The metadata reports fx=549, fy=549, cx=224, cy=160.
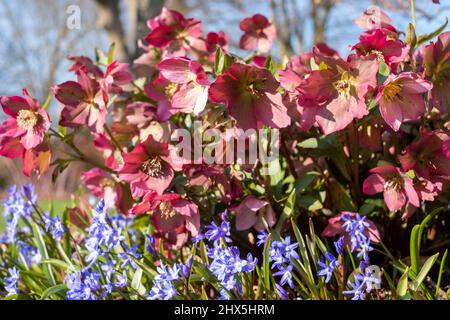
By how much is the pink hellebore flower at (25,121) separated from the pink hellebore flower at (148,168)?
169 mm

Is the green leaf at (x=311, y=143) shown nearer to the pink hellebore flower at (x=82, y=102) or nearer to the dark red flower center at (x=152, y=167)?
the dark red flower center at (x=152, y=167)

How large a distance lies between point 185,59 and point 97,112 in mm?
225

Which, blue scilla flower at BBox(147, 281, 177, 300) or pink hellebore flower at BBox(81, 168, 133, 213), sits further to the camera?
pink hellebore flower at BBox(81, 168, 133, 213)

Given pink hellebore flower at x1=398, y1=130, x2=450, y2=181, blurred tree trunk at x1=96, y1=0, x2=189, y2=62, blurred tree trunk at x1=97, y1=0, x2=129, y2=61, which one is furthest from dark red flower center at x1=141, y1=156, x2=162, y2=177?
blurred tree trunk at x1=97, y1=0, x2=129, y2=61

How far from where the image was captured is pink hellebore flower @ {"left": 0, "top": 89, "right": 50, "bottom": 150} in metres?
1.00

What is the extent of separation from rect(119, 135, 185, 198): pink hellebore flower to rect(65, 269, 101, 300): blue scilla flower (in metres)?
0.18

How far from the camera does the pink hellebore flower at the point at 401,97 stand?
85 centimetres

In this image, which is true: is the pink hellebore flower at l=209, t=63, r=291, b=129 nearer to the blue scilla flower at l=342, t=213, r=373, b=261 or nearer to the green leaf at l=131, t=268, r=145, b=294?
the blue scilla flower at l=342, t=213, r=373, b=261

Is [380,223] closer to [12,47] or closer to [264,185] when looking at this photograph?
[264,185]

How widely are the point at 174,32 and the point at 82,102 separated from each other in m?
0.31

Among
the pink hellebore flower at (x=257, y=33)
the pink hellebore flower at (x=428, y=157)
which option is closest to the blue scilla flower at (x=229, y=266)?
the pink hellebore flower at (x=428, y=157)

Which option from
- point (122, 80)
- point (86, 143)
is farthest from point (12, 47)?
point (122, 80)

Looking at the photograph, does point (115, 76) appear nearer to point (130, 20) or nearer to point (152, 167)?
point (152, 167)

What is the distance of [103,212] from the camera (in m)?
1.00
